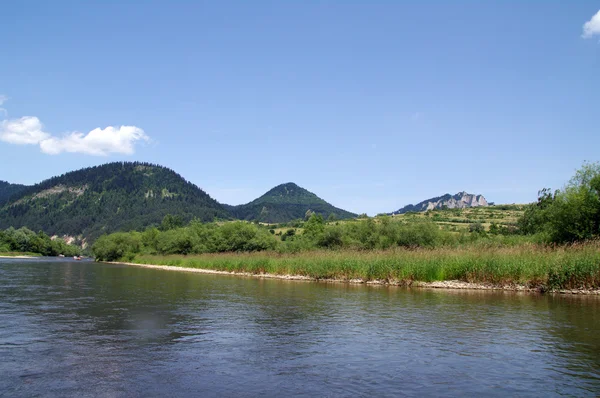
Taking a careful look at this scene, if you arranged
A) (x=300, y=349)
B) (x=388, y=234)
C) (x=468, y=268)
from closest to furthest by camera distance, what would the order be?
(x=300, y=349)
(x=468, y=268)
(x=388, y=234)

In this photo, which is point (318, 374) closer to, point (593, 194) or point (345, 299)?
point (345, 299)

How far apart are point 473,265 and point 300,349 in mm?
24372

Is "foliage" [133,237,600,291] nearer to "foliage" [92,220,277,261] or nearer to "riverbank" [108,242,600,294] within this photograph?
"riverbank" [108,242,600,294]

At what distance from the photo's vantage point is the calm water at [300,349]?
10.2m

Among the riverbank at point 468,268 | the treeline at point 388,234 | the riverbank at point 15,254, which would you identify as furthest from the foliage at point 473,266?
the riverbank at point 15,254

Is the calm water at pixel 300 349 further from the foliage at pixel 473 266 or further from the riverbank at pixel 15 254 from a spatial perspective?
the riverbank at pixel 15 254

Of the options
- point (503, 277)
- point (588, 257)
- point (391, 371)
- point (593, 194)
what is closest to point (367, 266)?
point (503, 277)

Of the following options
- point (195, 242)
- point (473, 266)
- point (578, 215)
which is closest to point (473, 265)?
point (473, 266)

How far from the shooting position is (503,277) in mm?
32719

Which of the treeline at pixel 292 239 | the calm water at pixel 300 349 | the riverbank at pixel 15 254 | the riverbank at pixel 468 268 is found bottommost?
the riverbank at pixel 15 254

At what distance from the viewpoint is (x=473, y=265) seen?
34500mm

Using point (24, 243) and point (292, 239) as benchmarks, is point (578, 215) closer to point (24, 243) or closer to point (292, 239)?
point (292, 239)

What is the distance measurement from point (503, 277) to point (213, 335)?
2444 cm

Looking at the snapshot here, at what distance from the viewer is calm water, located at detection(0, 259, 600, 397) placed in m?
10.2
